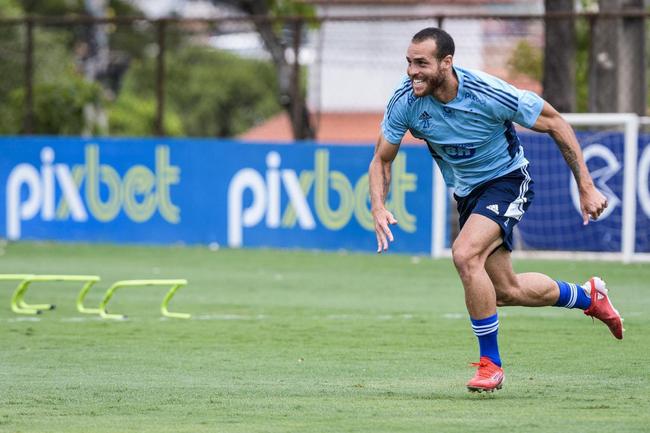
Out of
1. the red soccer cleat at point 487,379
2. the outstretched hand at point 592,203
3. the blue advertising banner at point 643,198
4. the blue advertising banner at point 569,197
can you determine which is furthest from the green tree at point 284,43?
the red soccer cleat at point 487,379

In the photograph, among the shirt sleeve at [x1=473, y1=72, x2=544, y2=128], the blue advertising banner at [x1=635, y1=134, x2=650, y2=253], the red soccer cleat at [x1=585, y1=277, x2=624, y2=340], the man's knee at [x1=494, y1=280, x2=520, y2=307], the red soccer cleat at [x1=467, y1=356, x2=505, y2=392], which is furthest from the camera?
the blue advertising banner at [x1=635, y1=134, x2=650, y2=253]

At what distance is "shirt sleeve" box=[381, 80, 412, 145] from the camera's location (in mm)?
8078

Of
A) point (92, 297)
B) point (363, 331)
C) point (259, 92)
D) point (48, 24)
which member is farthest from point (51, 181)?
point (259, 92)

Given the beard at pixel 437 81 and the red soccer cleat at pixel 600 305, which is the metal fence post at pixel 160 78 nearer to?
the red soccer cleat at pixel 600 305

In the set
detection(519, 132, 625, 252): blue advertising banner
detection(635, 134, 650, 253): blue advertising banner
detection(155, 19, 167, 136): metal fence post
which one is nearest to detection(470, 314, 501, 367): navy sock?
detection(519, 132, 625, 252): blue advertising banner

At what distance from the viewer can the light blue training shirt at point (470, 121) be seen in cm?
800

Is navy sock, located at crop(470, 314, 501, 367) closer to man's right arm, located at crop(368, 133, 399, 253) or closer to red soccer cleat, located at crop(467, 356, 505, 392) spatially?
red soccer cleat, located at crop(467, 356, 505, 392)

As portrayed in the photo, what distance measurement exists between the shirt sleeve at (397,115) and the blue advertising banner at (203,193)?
10947mm

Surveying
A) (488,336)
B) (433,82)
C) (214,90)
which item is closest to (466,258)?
(488,336)

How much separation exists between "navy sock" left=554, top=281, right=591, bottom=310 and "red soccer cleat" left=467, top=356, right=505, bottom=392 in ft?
3.30

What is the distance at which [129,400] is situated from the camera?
745 centimetres

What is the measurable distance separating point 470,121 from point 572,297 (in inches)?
52.0

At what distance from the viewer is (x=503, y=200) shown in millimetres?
8109

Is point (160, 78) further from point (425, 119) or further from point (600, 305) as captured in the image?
point (425, 119)
